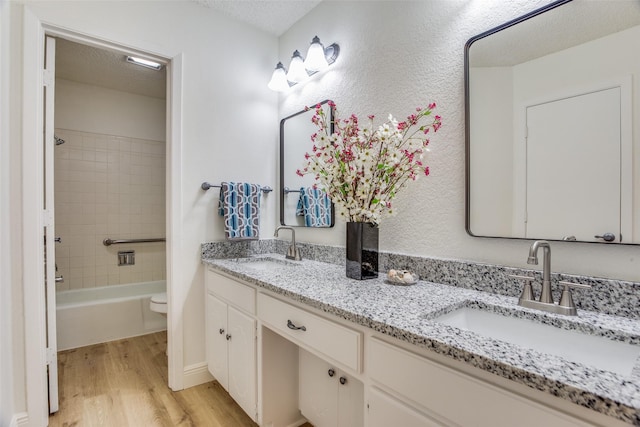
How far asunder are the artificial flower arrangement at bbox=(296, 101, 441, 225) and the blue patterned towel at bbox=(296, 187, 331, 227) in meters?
0.53

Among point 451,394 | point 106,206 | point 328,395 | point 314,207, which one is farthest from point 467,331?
point 106,206

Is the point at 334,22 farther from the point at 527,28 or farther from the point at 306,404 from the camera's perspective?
the point at 306,404

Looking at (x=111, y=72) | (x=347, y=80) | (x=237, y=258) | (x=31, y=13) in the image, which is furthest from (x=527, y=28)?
(x=111, y=72)

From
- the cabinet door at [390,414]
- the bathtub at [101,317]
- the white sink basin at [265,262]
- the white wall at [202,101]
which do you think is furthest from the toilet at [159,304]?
the cabinet door at [390,414]

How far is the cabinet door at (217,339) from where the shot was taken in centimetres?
177

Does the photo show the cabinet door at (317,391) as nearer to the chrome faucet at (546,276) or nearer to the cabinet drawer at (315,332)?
the cabinet drawer at (315,332)

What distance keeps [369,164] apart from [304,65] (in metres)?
1.07

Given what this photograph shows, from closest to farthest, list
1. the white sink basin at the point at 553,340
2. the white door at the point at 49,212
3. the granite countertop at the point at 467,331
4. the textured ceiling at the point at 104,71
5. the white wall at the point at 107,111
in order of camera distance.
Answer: the granite countertop at the point at 467,331, the white sink basin at the point at 553,340, the white door at the point at 49,212, the textured ceiling at the point at 104,71, the white wall at the point at 107,111

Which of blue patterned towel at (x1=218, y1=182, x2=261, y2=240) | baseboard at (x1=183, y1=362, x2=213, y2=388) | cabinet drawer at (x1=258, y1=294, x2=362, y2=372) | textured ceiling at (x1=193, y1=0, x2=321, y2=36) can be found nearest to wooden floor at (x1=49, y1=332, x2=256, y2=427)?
baseboard at (x1=183, y1=362, x2=213, y2=388)

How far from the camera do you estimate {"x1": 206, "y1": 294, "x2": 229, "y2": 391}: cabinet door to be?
5.81 ft

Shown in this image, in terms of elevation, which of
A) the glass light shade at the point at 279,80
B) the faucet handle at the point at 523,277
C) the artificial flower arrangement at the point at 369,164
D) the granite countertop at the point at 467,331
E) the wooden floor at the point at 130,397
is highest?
the glass light shade at the point at 279,80

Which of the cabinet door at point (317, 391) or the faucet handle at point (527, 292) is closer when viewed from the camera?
the faucet handle at point (527, 292)

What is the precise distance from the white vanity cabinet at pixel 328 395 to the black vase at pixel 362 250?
41 centimetres

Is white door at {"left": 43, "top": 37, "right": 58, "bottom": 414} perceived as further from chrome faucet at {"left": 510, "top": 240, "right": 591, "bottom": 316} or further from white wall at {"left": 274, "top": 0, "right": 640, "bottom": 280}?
chrome faucet at {"left": 510, "top": 240, "right": 591, "bottom": 316}
